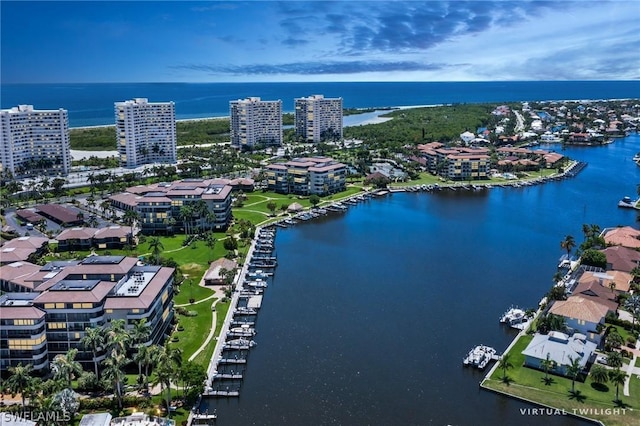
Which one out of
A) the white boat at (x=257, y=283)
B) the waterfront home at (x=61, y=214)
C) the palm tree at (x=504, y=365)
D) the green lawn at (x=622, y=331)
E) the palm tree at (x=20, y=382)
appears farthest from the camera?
the waterfront home at (x=61, y=214)

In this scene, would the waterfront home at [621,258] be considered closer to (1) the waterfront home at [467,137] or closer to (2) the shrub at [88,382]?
(2) the shrub at [88,382]

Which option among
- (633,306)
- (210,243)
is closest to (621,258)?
(633,306)

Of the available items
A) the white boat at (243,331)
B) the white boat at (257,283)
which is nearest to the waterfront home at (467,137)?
the white boat at (257,283)

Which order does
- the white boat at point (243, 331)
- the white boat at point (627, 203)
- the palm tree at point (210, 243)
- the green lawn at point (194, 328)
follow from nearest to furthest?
the green lawn at point (194, 328), the white boat at point (243, 331), the palm tree at point (210, 243), the white boat at point (627, 203)

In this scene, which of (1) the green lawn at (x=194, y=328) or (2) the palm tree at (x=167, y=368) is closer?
(2) the palm tree at (x=167, y=368)

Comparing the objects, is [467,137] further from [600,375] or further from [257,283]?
[600,375]

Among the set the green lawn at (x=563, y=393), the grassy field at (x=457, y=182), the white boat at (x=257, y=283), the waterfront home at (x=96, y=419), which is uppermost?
the grassy field at (x=457, y=182)
